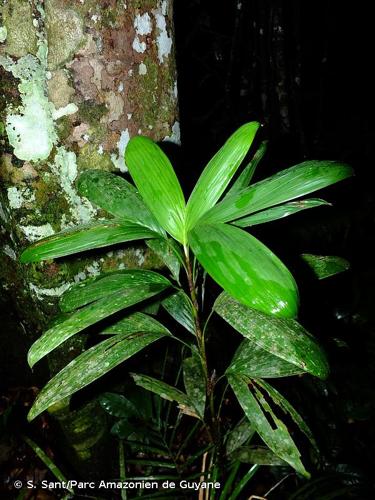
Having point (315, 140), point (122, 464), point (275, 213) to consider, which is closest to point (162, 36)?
point (275, 213)

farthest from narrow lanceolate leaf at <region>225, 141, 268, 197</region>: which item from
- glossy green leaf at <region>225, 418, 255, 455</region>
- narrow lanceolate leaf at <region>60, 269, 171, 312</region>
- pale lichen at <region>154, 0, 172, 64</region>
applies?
glossy green leaf at <region>225, 418, 255, 455</region>

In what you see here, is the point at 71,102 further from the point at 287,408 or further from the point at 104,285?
the point at 287,408

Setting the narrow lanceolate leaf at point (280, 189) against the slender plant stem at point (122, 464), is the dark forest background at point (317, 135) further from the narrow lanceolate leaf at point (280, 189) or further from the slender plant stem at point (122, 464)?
the slender plant stem at point (122, 464)

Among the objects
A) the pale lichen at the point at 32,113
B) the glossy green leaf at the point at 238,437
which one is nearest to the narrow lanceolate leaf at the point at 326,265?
the glossy green leaf at the point at 238,437

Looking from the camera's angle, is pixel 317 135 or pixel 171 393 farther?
pixel 317 135

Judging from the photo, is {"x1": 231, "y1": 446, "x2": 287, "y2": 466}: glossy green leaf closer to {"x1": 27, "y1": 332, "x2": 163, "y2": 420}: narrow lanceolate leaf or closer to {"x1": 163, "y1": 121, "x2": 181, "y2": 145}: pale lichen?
{"x1": 27, "y1": 332, "x2": 163, "y2": 420}: narrow lanceolate leaf
